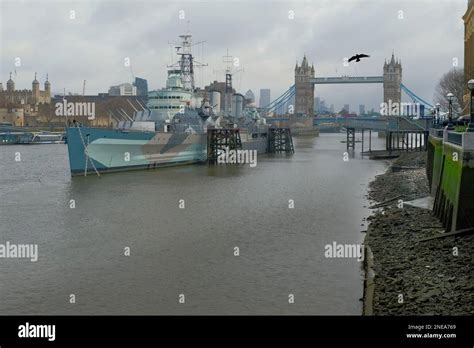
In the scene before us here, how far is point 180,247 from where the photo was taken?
48.1 ft

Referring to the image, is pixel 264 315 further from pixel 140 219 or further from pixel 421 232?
pixel 140 219

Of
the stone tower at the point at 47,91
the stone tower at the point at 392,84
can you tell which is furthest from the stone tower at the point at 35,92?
the stone tower at the point at 392,84

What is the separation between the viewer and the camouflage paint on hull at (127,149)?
3216 centimetres

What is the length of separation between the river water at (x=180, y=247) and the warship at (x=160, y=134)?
407 cm

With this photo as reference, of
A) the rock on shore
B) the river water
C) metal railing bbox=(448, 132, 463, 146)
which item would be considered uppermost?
metal railing bbox=(448, 132, 463, 146)

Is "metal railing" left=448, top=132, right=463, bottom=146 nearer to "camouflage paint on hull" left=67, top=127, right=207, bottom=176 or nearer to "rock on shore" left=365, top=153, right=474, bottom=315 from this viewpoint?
"rock on shore" left=365, top=153, right=474, bottom=315

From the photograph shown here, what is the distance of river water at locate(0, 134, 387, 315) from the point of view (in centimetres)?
1045

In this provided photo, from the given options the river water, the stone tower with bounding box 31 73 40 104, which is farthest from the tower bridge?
the river water

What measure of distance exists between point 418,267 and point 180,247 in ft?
20.4

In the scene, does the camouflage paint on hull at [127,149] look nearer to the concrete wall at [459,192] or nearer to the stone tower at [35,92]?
the concrete wall at [459,192]

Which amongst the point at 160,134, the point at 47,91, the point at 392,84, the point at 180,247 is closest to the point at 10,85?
the point at 47,91

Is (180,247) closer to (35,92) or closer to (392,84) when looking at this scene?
(35,92)
